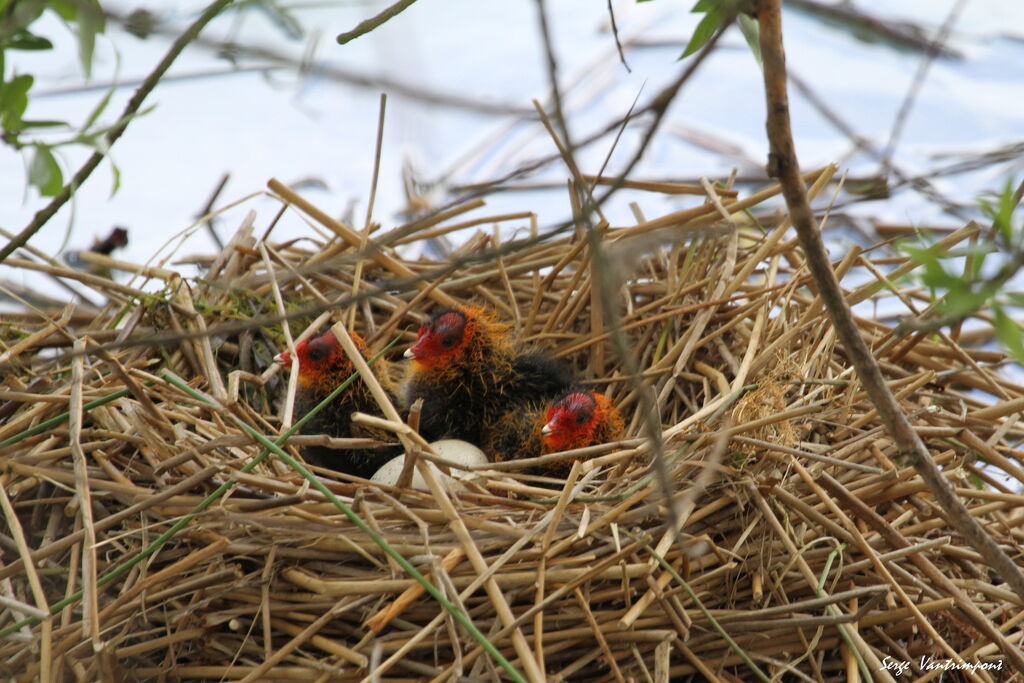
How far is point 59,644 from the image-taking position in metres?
1.24

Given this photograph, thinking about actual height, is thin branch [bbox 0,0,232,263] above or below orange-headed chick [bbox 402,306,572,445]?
above

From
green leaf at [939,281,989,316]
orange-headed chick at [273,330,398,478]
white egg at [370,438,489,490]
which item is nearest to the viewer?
green leaf at [939,281,989,316]

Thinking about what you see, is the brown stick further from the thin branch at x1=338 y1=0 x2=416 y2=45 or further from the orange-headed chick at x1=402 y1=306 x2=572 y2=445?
the orange-headed chick at x1=402 y1=306 x2=572 y2=445

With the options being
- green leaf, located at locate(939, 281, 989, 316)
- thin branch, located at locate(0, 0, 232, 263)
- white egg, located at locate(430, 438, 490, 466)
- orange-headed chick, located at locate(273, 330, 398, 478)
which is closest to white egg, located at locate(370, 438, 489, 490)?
white egg, located at locate(430, 438, 490, 466)

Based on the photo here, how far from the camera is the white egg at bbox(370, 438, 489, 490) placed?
1580mm

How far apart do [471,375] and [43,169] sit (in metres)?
1.12

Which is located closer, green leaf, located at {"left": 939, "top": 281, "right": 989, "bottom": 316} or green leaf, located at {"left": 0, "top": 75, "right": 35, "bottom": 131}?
green leaf, located at {"left": 939, "top": 281, "right": 989, "bottom": 316}

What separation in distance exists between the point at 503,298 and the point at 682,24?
65.6 inches

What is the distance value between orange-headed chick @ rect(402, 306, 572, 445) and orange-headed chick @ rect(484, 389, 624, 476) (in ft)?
0.27

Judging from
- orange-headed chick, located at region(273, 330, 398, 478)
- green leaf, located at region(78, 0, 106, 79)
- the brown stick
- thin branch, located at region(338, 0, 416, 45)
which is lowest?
orange-headed chick, located at region(273, 330, 398, 478)

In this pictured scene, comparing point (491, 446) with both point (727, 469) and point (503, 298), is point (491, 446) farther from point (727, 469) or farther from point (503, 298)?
point (727, 469)

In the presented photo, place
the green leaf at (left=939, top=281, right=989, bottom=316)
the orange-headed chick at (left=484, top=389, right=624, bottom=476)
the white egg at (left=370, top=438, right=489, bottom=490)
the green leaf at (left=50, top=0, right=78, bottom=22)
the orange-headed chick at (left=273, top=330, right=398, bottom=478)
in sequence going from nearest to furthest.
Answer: the green leaf at (left=939, top=281, right=989, bottom=316) < the green leaf at (left=50, top=0, right=78, bottom=22) < the white egg at (left=370, top=438, right=489, bottom=490) < the orange-headed chick at (left=484, top=389, right=624, bottom=476) < the orange-headed chick at (left=273, top=330, right=398, bottom=478)

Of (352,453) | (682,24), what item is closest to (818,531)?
(352,453)

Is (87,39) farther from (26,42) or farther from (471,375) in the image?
(471,375)
